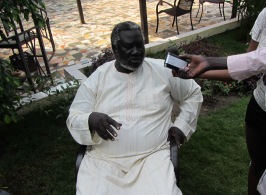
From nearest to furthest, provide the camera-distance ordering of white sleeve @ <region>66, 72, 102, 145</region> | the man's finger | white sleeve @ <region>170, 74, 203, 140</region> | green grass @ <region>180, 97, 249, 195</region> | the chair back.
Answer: the man's finger, white sleeve @ <region>66, 72, 102, 145</region>, white sleeve @ <region>170, 74, 203, 140</region>, green grass @ <region>180, 97, 249, 195</region>, the chair back

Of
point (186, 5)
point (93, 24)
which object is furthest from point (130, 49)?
point (93, 24)

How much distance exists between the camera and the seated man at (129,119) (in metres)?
2.12

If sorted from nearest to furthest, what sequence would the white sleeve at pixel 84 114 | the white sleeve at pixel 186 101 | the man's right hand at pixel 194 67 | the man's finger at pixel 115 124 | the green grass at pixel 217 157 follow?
the man's right hand at pixel 194 67 → the man's finger at pixel 115 124 → the white sleeve at pixel 84 114 → the white sleeve at pixel 186 101 → the green grass at pixel 217 157

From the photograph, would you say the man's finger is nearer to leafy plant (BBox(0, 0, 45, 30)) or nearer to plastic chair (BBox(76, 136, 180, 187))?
plastic chair (BBox(76, 136, 180, 187))

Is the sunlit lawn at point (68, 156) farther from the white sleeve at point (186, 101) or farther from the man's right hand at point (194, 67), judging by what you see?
the man's right hand at point (194, 67)

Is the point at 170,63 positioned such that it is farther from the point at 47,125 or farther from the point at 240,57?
the point at 47,125

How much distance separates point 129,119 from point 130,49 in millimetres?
546

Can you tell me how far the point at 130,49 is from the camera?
7.72ft

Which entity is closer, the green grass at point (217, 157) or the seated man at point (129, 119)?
the seated man at point (129, 119)

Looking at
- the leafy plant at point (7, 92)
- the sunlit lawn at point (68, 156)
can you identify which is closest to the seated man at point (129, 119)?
the leafy plant at point (7, 92)

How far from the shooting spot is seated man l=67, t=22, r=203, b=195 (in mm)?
2123

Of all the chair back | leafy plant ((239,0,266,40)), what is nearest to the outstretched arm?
leafy plant ((239,0,266,40))

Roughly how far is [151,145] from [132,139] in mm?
155

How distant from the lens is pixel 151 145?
7.48ft
